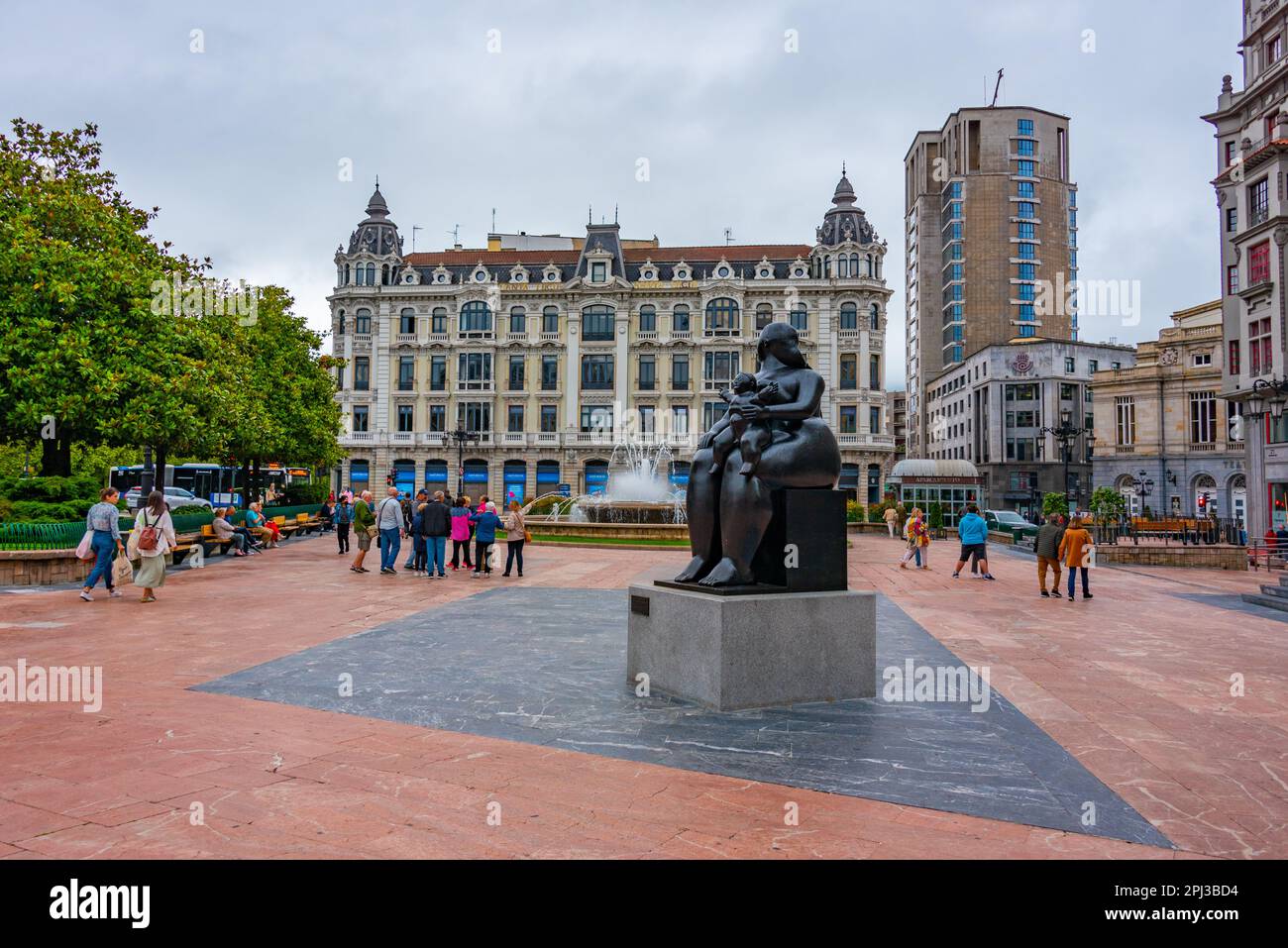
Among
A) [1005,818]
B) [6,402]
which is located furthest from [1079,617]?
[6,402]

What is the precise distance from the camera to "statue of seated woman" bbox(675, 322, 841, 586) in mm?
6383

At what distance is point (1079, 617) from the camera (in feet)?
39.3

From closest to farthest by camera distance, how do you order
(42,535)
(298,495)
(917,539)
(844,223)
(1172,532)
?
1. (42,535)
2. (917,539)
3. (1172,532)
4. (298,495)
5. (844,223)

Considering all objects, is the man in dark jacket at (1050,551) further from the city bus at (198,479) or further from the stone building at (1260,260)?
the city bus at (198,479)

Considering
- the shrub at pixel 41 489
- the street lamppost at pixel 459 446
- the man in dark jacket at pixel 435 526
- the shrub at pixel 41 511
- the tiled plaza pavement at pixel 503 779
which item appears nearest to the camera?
the tiled plaza pavement at pixel 503 779

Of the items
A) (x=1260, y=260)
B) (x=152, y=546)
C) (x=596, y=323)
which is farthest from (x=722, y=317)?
(x=152, y=546)

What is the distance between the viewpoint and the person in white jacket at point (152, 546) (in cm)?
1240

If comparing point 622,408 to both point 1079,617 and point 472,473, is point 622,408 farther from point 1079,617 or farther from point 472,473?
point 1079,617

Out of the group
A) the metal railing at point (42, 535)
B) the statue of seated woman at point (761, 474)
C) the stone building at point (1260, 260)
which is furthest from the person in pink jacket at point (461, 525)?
the stone building at point (1260, 260)

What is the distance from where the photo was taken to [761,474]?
645 centimetres

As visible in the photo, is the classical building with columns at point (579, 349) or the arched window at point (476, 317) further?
the arched window at point (476, 317)

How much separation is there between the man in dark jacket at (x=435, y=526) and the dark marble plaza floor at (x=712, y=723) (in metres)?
7.46

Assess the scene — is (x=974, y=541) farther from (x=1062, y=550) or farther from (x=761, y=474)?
(x=761, y=474)

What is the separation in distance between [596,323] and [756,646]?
5464 cm
